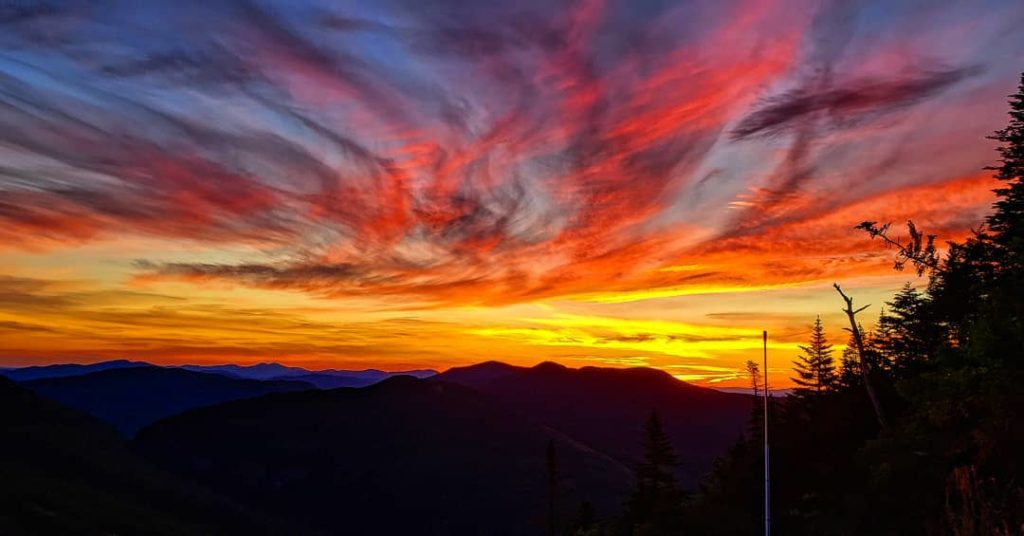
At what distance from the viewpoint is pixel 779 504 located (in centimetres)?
2800

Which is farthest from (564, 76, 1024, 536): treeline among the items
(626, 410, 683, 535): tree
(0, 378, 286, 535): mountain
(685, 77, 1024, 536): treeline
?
(0, 378, 286, 535): mountain

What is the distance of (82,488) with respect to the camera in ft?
432

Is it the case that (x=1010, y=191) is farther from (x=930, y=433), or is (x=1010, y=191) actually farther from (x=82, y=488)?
(x=82, y=488)

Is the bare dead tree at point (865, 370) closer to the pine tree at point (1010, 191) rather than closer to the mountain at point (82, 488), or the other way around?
the pine tree at point (1010, 191)

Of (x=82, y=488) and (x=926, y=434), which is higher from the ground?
(x=926, y=434)

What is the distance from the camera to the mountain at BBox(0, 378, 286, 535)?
105m

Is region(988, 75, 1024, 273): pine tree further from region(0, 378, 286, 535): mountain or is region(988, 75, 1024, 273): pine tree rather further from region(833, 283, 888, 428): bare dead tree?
region(0, 378, 286, 535): mountain

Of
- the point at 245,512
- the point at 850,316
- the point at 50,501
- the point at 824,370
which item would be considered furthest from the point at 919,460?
the point at 245,512

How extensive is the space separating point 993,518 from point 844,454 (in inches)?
748

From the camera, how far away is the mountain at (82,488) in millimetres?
104812

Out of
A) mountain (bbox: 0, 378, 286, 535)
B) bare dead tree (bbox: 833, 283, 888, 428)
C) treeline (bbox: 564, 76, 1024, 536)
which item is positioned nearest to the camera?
treeline (bbox: 564, 76, 1024, 536)

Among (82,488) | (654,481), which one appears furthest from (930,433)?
(82,488)

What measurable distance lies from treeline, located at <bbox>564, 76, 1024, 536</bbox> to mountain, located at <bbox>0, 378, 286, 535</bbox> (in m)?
99.8

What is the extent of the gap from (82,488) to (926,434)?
155 metres
